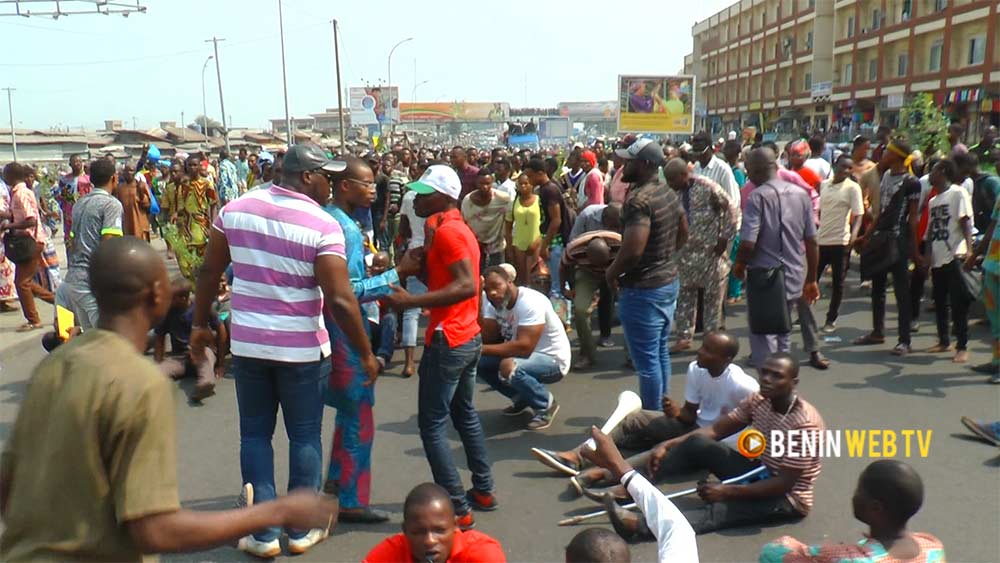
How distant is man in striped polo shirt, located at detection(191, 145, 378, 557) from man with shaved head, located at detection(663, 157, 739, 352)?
382 cm

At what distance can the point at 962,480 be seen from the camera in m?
4.34

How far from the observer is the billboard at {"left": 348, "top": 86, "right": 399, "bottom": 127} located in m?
45.0

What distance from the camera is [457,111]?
8675 cm

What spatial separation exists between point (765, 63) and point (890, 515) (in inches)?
2188

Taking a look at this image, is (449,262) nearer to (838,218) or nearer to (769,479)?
(769,479)

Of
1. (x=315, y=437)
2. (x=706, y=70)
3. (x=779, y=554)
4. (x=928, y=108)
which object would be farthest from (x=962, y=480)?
(x=706, y=70)

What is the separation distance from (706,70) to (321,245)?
68.2 metres

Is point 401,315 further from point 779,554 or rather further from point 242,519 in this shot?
point 242,519

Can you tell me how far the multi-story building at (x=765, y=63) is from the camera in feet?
152

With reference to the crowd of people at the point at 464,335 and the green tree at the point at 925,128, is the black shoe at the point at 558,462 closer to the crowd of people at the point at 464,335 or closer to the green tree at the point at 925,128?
the crowd of people at the point at 464,335

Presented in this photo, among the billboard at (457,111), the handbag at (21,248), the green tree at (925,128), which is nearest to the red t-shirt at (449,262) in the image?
the handbag at (21,248)

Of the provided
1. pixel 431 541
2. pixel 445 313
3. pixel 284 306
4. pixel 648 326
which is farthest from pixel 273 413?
pixel 648 326

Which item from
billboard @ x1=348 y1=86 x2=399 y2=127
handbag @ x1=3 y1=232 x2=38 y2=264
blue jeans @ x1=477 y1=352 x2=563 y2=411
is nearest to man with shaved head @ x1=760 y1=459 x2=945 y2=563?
blue jeans @ x1=477 y1=352 x2=563 y2=411

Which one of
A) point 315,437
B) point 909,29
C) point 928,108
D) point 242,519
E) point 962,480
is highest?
point 909,29
